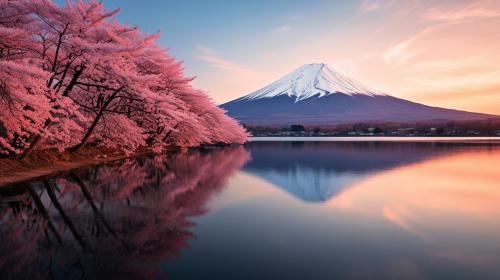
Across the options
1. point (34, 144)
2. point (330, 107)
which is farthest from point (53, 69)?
point (330, 107)

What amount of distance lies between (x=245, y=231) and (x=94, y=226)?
2.62 m

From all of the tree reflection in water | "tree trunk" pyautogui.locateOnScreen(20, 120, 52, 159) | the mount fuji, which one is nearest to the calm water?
the tree reflection in water

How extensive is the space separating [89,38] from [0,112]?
5043 mm

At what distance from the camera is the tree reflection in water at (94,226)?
4305 mm

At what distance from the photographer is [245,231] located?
6152mm

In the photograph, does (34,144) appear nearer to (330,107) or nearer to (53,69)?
(53,69)

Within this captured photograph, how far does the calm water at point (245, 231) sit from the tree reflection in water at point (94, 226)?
23 mm

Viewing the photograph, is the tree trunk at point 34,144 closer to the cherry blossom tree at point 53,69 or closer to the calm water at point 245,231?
the cherry blossom tree at point 53,69

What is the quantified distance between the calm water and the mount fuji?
132 metres

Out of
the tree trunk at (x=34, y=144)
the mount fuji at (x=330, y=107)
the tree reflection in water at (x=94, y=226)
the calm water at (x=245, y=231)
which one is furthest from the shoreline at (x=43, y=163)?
the mount fuji at (x=330, y=107)

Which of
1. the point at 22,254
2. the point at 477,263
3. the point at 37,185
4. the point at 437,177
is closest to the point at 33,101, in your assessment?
the point at 37,185

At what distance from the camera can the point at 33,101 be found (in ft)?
31.2

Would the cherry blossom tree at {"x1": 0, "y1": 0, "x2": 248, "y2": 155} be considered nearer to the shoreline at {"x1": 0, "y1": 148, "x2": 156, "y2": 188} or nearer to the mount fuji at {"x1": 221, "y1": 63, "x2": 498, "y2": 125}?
the shoreline at {"x1": 0, "y1": 148, "x2": 156, "y2": 188}

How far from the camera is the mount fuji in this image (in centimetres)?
14300
